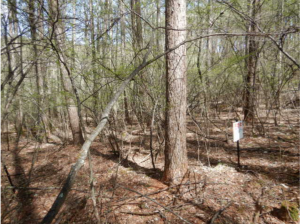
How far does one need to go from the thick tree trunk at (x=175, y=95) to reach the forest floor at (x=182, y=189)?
32 cm

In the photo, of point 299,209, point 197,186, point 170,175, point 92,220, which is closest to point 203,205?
point 197,186

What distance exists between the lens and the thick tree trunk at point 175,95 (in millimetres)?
3062

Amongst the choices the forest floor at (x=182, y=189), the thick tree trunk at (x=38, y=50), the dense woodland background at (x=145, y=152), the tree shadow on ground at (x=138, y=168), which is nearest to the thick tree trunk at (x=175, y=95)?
the dense woodland background at (x=145, y=152)

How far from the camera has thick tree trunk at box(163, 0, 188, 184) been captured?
3062 millimetres

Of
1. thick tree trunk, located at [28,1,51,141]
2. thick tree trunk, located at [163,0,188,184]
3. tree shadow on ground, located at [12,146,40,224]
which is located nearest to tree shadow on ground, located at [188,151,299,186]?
thick tree trunk, located at [163,0,188,184]

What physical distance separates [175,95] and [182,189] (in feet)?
5.48

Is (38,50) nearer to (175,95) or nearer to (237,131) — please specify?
(175,95)

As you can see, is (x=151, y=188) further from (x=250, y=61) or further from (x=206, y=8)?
(x=250, y=61)

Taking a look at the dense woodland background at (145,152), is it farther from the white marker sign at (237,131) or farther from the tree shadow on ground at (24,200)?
the white marker sign at (237,131)

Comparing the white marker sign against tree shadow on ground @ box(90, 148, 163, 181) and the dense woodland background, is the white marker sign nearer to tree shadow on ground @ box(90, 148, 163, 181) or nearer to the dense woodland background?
the dense woodland background

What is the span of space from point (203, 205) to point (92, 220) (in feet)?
5.64

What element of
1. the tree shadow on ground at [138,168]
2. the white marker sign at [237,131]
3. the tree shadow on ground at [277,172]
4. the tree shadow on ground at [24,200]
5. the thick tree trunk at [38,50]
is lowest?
the tree shadow on ground at [24,200]

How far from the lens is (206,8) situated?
469 cm

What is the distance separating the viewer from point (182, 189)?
3152mm
